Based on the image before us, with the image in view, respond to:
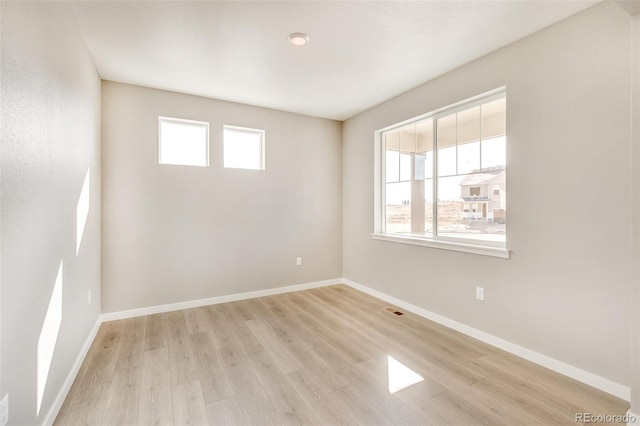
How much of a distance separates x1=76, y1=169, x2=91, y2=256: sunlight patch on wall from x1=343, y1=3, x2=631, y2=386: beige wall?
3355mm

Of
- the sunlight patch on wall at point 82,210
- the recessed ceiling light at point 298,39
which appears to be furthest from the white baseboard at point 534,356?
the sunlight patch on wall at point 82,210

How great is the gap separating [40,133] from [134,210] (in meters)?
1.98

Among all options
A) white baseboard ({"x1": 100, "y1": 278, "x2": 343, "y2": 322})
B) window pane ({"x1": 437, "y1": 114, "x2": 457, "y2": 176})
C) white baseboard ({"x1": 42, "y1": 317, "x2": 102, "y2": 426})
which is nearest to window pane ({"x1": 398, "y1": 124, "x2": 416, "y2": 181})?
window pane ({"x1": 437, "y1": 114, "x2": 457, "y2": 176})

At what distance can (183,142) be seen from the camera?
12.1 feet

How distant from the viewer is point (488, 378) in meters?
2.12

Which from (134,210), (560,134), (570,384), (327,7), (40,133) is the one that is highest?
(327,7)

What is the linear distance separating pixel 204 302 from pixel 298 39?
316cm

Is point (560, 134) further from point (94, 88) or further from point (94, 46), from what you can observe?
point (94, 88)

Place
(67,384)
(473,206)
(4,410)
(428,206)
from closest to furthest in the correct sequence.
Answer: (4,410) < (67,384) < (473,206) < (428,206)

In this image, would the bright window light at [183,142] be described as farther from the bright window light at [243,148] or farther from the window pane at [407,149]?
the window pane at [407,149]

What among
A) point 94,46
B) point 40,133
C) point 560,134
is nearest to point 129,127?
point 94,46

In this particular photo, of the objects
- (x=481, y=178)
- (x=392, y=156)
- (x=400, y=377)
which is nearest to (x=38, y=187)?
(x=400, y=377)

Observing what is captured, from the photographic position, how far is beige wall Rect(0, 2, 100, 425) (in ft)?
4.06

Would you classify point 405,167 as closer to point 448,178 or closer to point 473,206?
point 448,178
